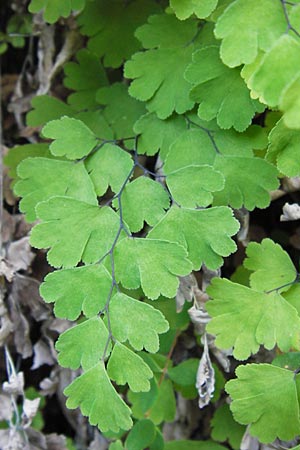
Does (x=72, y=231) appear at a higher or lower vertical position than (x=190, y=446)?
higher

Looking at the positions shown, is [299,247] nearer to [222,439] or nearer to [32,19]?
[222,439]

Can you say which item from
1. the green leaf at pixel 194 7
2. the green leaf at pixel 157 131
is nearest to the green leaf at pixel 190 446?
the green leaf at pixel 157 131

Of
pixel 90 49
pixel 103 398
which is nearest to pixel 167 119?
pixel 90 49

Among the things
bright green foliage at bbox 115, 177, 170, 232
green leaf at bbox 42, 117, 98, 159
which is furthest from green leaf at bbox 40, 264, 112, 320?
green leaf at bbox 42, 117, 98, 159

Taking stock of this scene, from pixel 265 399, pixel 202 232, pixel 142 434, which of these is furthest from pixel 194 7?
pixel 142 434

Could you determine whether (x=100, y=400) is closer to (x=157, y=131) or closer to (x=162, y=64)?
(x=157, y=131)

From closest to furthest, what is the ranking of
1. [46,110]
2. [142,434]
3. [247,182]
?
[247,182] → [142,434] → [46,110]
